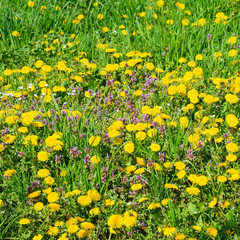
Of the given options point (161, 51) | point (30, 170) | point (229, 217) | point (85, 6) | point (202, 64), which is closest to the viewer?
point (229, 217)

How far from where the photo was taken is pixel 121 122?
2.90m

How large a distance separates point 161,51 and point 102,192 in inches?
79.5

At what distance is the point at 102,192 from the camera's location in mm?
2592

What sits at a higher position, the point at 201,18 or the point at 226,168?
the point at 201,18

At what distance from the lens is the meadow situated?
235 centimetres

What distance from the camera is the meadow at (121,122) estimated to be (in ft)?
7.70

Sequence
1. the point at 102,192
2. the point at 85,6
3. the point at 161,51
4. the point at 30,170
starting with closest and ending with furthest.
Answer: the point at 102,192
the point at 30,170
the point at 161,51
the point at 85,6

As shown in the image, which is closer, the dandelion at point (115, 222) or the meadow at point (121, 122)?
the dandelion at point (115, 222)

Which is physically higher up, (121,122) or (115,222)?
(121,122)

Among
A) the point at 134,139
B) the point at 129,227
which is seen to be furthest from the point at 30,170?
the point at 129,227

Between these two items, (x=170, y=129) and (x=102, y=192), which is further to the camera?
(x=170, y=129)

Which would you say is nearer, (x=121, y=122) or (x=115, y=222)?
(x=115, y=222)

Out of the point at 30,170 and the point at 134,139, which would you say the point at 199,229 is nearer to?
the point at 134,139

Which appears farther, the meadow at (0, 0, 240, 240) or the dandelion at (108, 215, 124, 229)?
the meadow at (0, 0, 240, 240)
